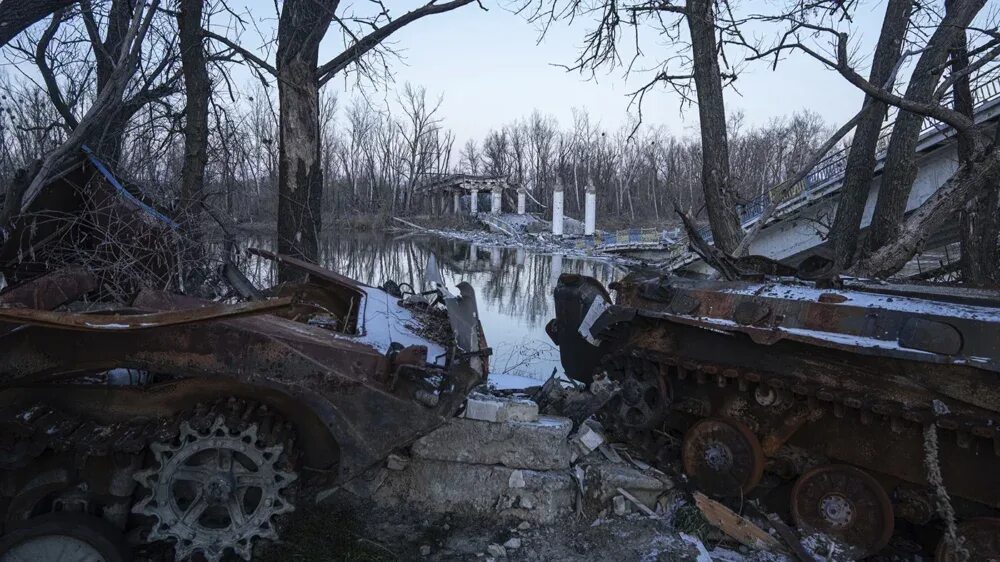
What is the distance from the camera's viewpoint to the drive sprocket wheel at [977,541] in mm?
3533

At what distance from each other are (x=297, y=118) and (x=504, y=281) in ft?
37.5

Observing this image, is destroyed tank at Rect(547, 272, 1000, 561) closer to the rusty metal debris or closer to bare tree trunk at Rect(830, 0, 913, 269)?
the rusty metal debris

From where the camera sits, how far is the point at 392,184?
6072cm

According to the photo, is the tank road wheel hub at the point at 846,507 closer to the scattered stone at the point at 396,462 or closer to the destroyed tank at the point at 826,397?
the destroyed tank at the point at 826,397

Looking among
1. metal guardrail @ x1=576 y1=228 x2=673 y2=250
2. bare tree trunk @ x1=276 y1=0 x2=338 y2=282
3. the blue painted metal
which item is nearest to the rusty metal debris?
the blue painted metal

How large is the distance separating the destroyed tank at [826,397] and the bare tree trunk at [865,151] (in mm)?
4305

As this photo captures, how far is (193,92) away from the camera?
6.70 meters

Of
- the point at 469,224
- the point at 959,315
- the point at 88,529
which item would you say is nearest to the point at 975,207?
the point at 959,315

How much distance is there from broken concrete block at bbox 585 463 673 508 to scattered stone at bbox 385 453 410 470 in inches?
49.0

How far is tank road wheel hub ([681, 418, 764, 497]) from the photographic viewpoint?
14.5 ft

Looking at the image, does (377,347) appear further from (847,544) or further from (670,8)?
(670,8)

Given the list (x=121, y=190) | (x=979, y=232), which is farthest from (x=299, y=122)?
(x=979, y=232)

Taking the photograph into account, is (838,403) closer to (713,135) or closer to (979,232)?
(713,135)

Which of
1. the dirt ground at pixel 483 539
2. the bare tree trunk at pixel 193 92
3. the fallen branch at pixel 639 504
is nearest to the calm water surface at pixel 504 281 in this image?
the bare tree trunk at pixel 193 92
